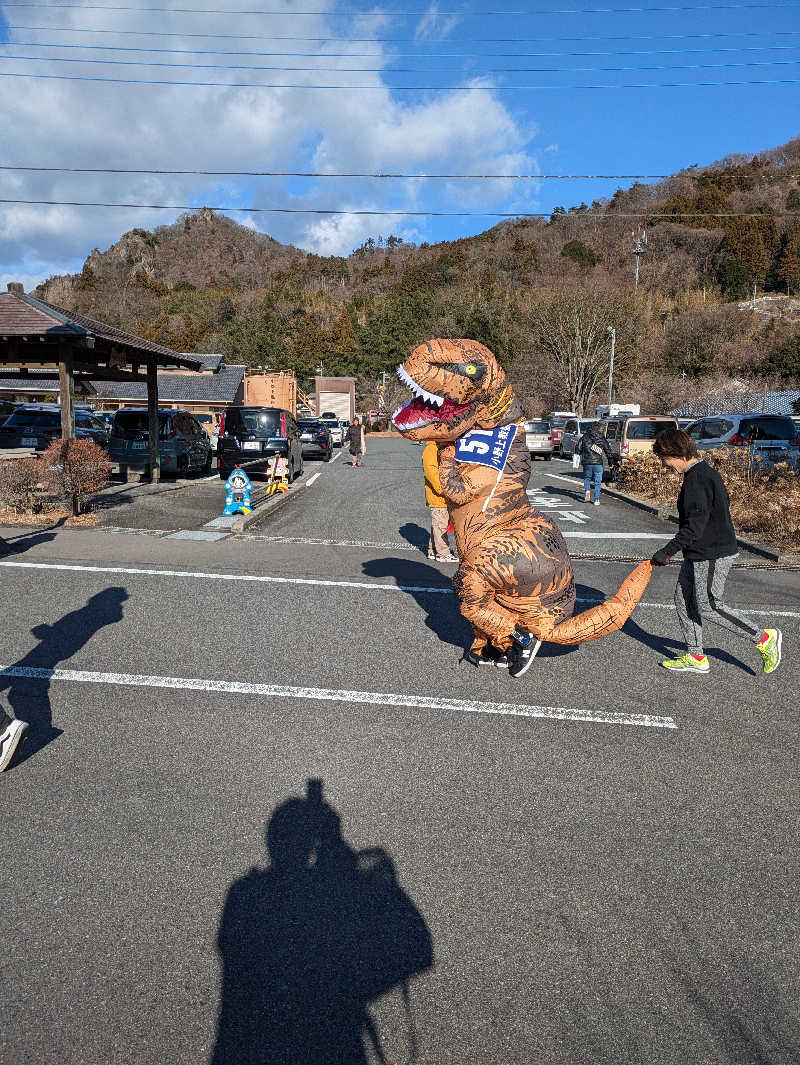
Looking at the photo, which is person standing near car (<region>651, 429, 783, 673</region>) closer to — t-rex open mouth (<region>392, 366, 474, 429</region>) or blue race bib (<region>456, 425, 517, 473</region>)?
blue race bib (<region>456, 425, 517, 473</region>)

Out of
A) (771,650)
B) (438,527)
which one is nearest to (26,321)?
(438,527)

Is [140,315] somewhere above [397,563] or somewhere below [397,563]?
above

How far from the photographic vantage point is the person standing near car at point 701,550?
17.4 ft

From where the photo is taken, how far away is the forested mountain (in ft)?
168

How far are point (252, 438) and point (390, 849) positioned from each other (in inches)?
589

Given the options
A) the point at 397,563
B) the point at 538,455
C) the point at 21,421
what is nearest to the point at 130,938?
the point at 397,563

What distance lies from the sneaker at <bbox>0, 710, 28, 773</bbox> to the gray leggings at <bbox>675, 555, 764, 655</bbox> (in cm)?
439

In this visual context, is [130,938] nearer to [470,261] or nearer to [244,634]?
[244,634]

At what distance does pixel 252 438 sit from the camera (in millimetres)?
17375

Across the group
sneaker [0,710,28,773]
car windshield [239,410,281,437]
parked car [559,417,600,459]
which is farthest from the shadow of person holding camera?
parked car [559,417,600,459]

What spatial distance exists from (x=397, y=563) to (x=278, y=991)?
7.01 m

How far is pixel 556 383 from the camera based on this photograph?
52656 millimetres

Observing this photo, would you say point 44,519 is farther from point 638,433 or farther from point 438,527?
point 638,433

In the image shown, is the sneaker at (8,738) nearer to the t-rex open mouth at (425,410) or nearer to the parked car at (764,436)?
the t-rex open mouth at (425,410)
